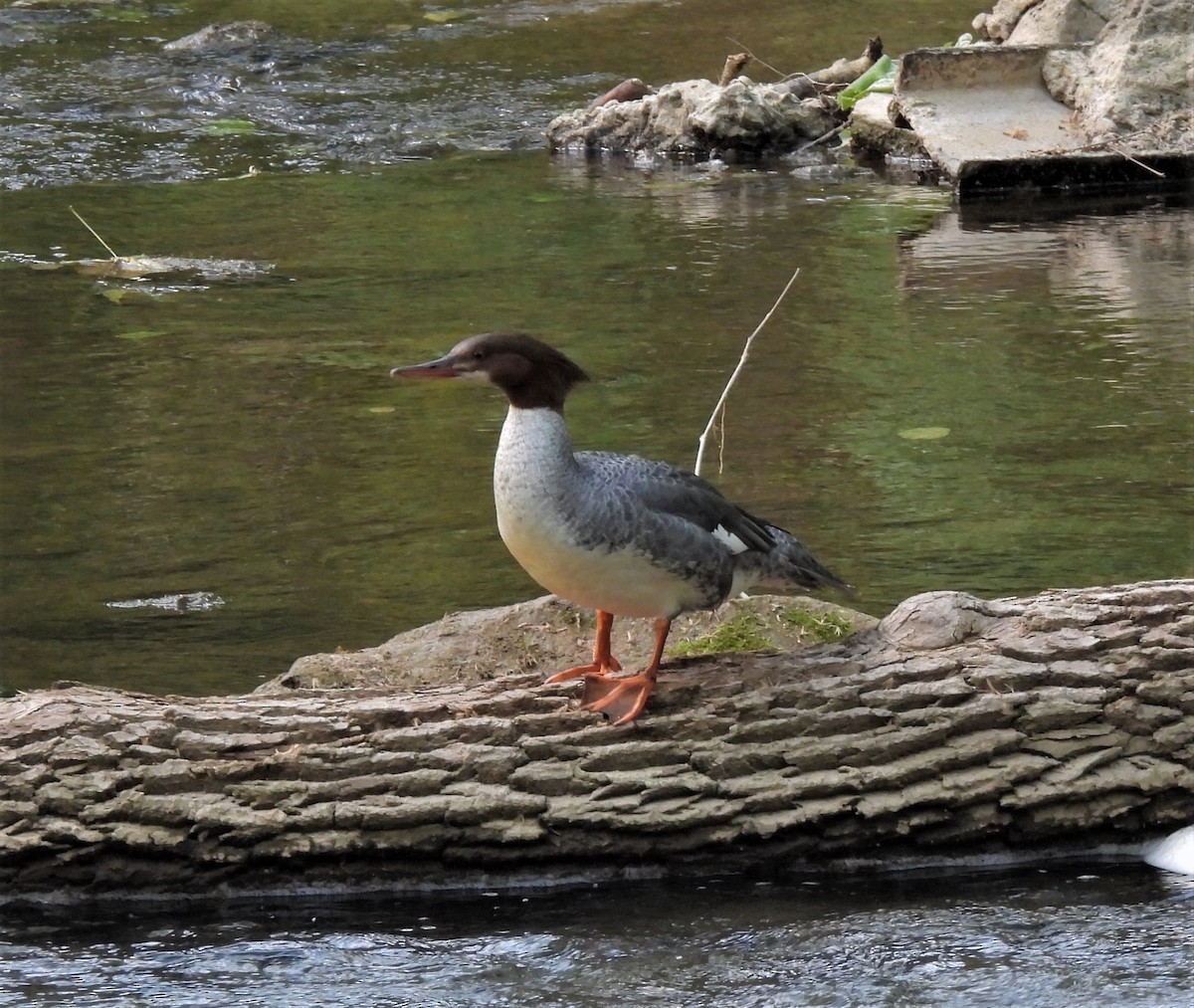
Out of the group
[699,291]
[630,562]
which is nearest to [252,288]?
[699,291]

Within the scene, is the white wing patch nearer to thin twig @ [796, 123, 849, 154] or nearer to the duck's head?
the duck's head

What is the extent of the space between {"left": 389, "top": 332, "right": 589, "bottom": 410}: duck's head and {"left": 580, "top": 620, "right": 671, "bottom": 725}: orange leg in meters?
0.65

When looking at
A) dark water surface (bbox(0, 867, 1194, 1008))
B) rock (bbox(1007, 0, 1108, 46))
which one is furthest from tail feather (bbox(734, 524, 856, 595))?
rock (bbox(1007, 0, 1108, 46))

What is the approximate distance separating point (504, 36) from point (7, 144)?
527 centimetres

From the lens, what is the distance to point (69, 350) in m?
9.01

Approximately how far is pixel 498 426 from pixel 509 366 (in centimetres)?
375

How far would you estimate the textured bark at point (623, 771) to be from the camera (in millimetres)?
4176

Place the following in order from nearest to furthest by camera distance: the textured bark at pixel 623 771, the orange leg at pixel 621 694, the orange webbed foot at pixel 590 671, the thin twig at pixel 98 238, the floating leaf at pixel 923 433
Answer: the textured bark at pixel 623 771
the orange leg at pixel 621 694
the orange webbed foot at pixel 590 671
the floating leaf at pixel 923 433
the thin twig at pixel 98 238

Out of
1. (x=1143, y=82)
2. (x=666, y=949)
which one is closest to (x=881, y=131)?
(x=1143, y=82)

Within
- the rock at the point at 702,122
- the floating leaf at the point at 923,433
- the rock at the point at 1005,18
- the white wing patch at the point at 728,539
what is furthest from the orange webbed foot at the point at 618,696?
the rock at the point at 1005,18

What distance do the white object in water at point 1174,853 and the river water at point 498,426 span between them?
0.09 meters

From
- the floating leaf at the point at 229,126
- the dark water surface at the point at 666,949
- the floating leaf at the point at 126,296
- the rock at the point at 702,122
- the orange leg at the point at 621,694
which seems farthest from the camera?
the floating leaf at the point at 229,126

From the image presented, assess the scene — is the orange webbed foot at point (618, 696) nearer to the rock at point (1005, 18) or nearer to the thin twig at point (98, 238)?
the thin twig at point (98, 238)

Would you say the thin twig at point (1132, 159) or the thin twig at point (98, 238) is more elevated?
the thin twig at point (1132, 159)
